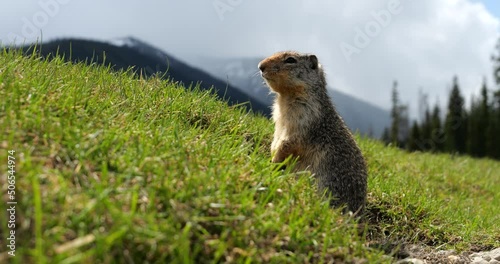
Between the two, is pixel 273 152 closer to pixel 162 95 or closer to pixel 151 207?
pixel 162 95

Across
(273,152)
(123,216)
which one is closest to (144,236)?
(123,216)

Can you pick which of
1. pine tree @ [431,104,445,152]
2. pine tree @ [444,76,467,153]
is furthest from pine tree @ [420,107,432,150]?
pine tree @ [444,76,467,153]

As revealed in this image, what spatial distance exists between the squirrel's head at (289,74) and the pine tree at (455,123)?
62.3 metres

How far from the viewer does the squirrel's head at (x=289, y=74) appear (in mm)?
6461

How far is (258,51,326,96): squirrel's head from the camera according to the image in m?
6.46

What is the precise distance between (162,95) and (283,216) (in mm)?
2991

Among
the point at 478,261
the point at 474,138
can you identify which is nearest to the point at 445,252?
the point at 478,261

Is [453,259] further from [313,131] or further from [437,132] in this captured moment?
[437,132]

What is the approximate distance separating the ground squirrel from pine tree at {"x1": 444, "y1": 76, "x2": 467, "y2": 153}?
6240 centimetres

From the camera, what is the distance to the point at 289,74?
21.4 ft

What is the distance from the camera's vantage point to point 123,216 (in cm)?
293

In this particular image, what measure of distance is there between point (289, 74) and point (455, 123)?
A: 62743mm

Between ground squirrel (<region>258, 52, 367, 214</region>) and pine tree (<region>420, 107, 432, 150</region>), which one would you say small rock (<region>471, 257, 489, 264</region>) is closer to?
ground squirrel (<region>258, 52, 367, 214</region>)

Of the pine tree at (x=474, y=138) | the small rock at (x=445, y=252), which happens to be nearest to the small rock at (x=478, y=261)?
the small rock at (x=445, y=252)
